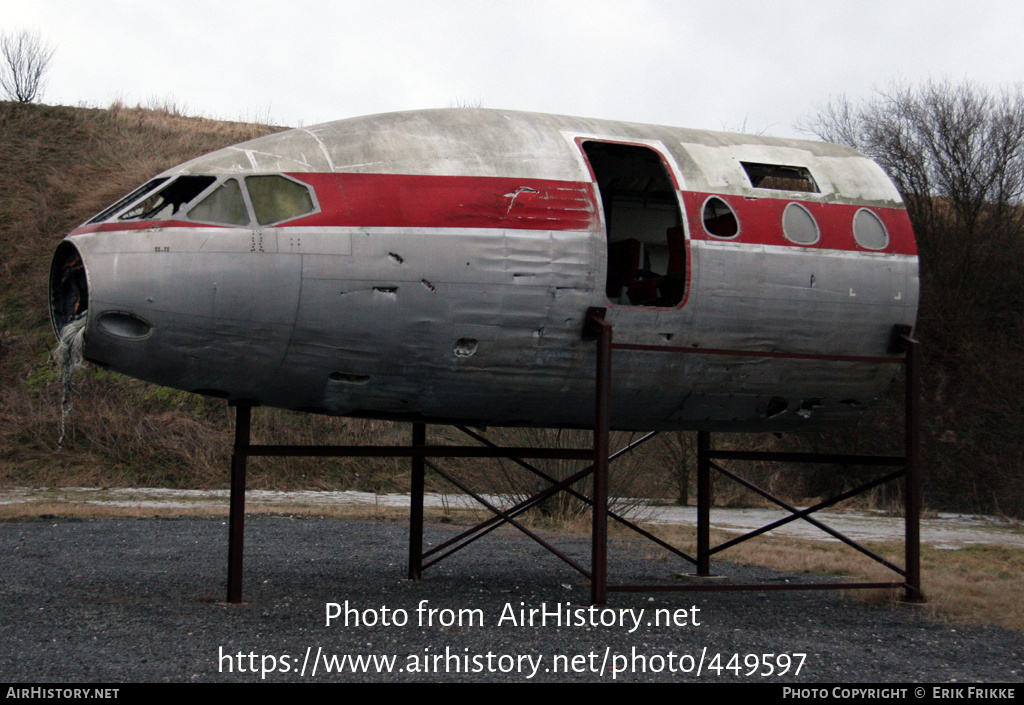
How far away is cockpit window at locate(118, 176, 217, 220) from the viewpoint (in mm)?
7746

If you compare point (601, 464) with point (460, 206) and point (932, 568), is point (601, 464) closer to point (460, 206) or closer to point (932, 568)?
point (460, 206)

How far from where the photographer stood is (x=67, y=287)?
25.3 feet

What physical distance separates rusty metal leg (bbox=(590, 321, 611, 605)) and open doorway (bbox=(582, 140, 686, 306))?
1.05 meters

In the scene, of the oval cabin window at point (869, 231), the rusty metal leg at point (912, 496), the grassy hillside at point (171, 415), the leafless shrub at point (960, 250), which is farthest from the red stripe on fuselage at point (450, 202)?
the leafless shrub at point (960, 250)

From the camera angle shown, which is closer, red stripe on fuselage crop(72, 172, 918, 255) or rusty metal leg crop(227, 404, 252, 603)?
red stripe on fuselage crop(72, 172, 918, 255)

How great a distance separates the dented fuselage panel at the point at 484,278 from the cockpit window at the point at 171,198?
18 millimetres

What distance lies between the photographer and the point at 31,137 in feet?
105

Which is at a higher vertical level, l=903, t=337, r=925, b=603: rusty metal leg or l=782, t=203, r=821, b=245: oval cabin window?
l=782, t=203, r=821, b=245: oval cabin window

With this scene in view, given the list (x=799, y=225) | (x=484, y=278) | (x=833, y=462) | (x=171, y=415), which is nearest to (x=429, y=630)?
(x=484, y=278)

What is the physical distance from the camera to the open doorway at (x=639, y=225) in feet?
30.5

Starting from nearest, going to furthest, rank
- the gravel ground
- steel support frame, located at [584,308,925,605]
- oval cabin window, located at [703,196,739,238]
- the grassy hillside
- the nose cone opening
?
the gravel ground < the nose cone opening < steel support frame, located at [584,308,925,605] < oval cabin window, located at [703,196,739,238] < the grassy hillside

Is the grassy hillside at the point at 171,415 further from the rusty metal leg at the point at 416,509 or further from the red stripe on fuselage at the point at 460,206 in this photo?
the red stripe on fuselage at the point at 460,206

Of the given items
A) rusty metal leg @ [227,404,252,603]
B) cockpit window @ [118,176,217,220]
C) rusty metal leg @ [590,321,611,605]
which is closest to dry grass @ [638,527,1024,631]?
rusty metal leg @ [590,321,611,605]

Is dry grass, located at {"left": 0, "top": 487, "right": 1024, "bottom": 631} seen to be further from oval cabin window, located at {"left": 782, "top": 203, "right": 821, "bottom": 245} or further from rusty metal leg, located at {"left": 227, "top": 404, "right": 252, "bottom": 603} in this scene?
rusty metal leg, located at {"left": 227, "top": 404, "right": 252, "bottom": 603}
